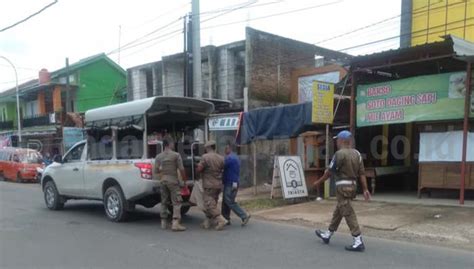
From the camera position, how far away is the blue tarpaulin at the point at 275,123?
13570 mm

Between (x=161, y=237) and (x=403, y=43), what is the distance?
43.7 ft

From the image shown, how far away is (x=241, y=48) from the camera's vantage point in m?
20.5

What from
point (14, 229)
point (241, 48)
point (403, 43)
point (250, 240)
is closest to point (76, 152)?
point (14, 229)

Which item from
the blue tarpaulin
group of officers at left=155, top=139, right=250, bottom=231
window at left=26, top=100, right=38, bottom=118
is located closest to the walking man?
group of officers at left=155, top=139, right=250, bottom=231

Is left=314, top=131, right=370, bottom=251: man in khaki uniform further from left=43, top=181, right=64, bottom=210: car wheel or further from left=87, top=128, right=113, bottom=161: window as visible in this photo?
left=43, top=181, right=64, bottom=210: car wheel

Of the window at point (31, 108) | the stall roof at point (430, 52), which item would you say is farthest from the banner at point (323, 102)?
the window at point (31, 108)

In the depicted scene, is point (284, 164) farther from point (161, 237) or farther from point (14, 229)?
point (14, 229)

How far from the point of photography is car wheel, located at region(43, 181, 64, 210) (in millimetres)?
11930

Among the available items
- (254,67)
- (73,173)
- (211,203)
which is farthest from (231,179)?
(254,67)

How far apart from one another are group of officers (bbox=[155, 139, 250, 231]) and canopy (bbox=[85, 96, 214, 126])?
826mm

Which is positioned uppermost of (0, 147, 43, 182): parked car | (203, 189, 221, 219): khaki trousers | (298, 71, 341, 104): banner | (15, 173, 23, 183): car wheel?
(298, 71, 341, 104): banner

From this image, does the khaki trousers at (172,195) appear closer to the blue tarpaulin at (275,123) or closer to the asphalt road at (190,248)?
the asphalt road at (190,248)

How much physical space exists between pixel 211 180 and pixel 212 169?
22 centimetres

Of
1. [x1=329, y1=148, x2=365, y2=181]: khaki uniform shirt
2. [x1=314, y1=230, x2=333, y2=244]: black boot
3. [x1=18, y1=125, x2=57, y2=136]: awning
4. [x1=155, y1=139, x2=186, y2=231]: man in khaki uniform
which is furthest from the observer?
[x1=18, y1=125, x2=57, y2=136]: awning
